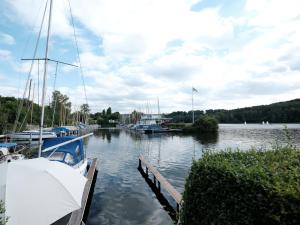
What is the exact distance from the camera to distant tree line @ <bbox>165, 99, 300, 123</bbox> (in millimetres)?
111625

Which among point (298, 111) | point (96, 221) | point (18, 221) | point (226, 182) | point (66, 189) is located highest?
point (298, 111)

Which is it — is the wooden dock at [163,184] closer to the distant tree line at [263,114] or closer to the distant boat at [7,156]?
the distant boat at [7,156]

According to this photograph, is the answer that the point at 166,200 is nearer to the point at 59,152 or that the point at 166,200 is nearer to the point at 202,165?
the point at 59,152

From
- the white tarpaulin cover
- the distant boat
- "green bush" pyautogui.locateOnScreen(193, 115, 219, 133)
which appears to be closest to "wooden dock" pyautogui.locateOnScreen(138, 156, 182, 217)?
the white tarpaulin cover

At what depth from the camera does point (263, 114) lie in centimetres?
13688

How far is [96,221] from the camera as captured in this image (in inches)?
442

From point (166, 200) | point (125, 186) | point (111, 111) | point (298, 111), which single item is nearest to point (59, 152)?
point (125, 186)

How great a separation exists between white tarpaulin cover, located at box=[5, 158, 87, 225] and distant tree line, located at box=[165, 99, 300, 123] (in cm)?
10923

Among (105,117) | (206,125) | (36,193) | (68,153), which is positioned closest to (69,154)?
(68,153)

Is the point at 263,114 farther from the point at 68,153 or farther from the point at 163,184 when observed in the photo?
the point at 68,153

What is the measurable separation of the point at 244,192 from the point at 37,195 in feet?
16.0

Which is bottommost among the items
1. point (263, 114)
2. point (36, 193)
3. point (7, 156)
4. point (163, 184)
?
point (163, 184)

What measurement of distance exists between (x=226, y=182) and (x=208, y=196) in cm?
58

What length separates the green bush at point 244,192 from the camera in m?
3.41
